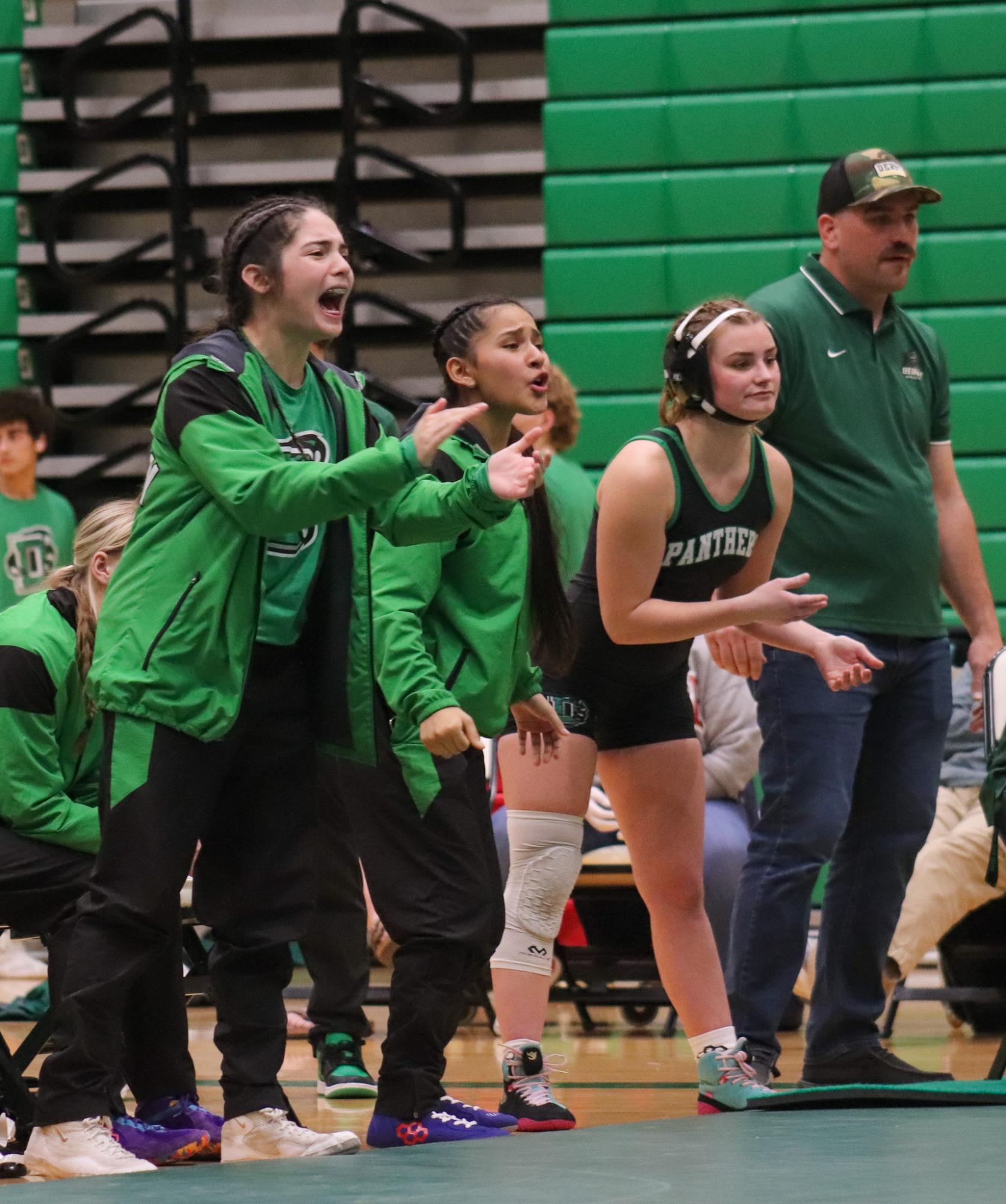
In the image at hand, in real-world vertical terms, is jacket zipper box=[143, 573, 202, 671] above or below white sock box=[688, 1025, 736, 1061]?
above

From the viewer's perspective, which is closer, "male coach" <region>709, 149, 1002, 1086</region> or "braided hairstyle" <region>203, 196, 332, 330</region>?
"braided hairstyle" <region>203, 196, 332, 330</region>

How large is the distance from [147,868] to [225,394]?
0.68 meters

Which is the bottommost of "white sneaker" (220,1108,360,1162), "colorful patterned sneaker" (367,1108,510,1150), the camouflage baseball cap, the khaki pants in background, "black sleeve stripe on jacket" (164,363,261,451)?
the khaki pants in background

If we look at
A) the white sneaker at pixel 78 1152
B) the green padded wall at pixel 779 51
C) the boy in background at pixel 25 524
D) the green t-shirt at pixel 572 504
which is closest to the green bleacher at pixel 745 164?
the green padded wall at pixel 779 51

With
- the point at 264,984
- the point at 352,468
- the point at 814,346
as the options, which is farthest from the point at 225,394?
A: the point at 814,346

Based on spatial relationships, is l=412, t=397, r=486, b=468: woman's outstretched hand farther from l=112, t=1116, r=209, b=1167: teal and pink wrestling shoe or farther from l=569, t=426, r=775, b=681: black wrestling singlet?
l=112, t=1116, r=209, b=1167: teal and pink wrestling shoe

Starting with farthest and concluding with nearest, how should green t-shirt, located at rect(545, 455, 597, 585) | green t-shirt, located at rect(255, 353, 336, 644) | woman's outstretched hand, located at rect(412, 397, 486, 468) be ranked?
green t-shirt, located at rect(545, 455, 597, 585)
green t-shirt, located at rect(255, 353, 336, 644)
woman's outstretched hand, located at rect(412, 397, 486, 468)

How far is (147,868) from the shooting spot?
8.83 ft

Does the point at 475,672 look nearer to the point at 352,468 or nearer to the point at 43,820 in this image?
the point at 352,468

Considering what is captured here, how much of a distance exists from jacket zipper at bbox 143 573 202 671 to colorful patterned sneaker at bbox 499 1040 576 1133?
3.37ft

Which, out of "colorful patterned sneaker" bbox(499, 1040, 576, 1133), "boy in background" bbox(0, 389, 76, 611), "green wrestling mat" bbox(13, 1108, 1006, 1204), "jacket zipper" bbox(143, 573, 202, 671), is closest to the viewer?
→ "green wrestling mat" bbox(13, 1108, 1006, 1204)

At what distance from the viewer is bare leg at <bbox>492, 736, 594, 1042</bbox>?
3316 mm

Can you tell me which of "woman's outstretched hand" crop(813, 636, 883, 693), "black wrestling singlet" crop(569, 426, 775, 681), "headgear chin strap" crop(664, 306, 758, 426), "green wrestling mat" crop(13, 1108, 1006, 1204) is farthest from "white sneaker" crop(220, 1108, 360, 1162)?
"headgear chin strap" crop(664, 306, 758, 426)

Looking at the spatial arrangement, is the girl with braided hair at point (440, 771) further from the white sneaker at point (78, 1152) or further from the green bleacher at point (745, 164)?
the green bleacher at point (745, 164)
